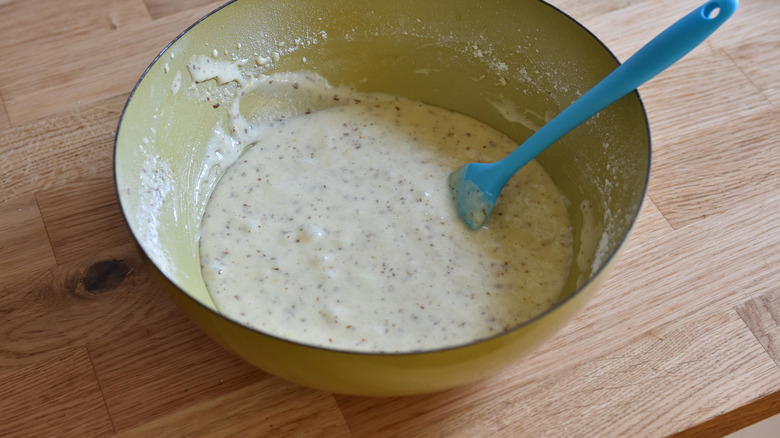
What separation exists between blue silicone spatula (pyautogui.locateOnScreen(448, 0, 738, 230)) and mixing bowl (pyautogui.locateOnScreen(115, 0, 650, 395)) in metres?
0.05

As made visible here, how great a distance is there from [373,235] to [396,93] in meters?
0.32

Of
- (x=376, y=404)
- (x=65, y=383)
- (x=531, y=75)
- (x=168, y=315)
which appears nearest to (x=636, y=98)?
(x=531, y=75)

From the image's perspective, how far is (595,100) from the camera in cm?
90

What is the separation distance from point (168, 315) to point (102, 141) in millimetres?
344

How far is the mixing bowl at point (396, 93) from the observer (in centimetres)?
75

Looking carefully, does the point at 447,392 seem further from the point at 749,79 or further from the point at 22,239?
the point at 749,79

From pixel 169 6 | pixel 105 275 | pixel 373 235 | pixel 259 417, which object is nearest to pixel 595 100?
pixel 373 235

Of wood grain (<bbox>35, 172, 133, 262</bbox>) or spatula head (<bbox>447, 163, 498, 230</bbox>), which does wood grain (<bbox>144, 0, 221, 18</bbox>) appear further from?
spatula head (<bbox>447, 163, 498, 230</bbox>)

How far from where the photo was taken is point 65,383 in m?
0.90

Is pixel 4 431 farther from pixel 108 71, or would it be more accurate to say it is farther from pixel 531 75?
pixel 531 75

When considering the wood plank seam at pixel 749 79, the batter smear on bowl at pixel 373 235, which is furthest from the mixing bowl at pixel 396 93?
the wood plank seam at pixel 749 79

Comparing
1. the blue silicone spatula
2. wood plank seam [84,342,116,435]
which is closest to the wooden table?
wood plank seam [84,342,116,435]

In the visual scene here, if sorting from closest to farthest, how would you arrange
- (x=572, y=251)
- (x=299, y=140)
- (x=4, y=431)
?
(x=4, y=431)
(x=572, y=251)
(x=299, y=140)

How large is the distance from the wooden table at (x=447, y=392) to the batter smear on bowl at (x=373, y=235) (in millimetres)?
82
